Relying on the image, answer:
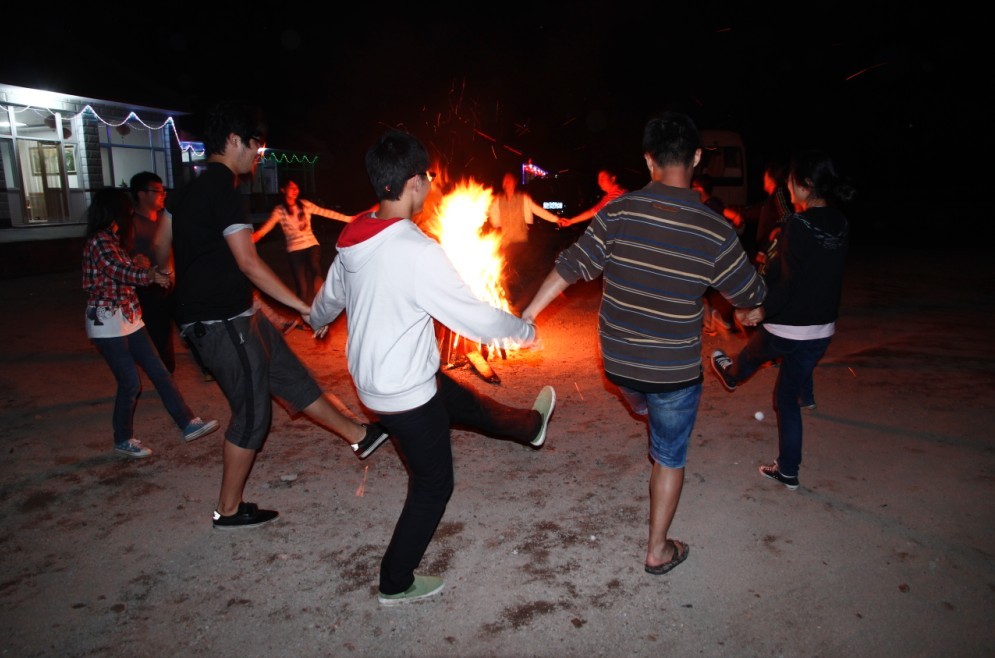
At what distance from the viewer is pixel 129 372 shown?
4621 millimetres

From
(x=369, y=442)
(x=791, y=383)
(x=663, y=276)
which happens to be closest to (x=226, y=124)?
(x=369, y=442)

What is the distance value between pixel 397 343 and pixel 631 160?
3236 cm

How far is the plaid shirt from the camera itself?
4410mm

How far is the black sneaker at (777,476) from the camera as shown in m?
4.12

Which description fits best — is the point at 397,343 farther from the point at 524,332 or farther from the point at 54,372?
the point at 54,372

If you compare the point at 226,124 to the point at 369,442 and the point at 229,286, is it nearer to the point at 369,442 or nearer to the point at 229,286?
the point at 229,286

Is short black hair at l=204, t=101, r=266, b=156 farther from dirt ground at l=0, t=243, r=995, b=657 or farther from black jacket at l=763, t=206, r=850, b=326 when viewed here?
black jacket at l=763, t=206, r=850, b=326

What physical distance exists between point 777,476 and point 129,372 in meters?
4.48

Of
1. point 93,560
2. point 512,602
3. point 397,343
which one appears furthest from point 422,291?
point 93,560

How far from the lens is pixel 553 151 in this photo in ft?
117

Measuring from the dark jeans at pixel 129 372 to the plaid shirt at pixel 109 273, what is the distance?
0.76ft

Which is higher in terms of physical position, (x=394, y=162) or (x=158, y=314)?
(x=394, y=162)

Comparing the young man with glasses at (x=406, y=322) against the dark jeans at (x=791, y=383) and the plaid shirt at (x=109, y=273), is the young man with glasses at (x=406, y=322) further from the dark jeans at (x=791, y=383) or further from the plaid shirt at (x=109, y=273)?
the plaid shirt at (x=109, y=273)

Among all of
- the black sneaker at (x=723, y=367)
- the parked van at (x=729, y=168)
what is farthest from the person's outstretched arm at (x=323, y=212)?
the parked van at (x=729, y=168)
